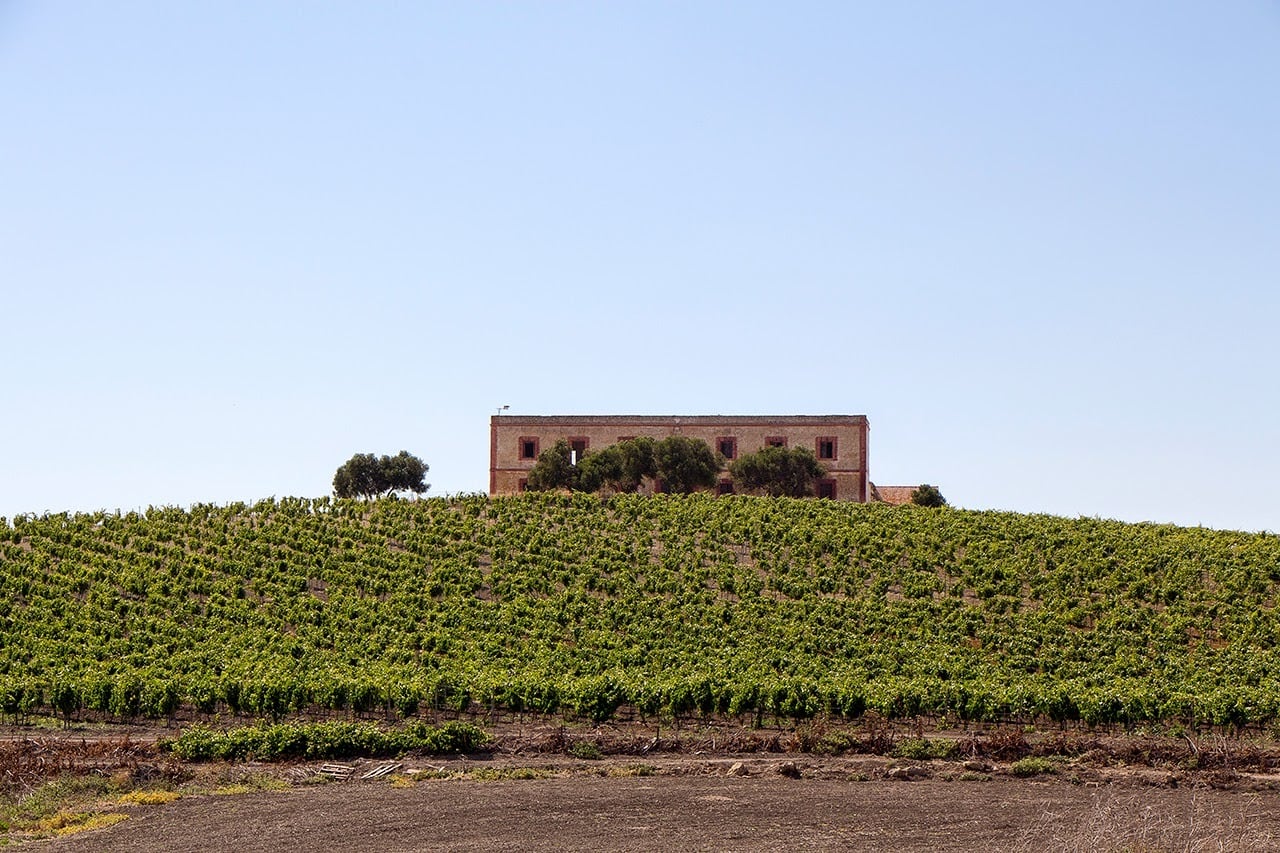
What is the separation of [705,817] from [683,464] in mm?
58278

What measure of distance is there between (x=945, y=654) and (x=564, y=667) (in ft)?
41.5

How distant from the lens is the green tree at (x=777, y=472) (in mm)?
80500

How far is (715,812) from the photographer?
2194 centimetres

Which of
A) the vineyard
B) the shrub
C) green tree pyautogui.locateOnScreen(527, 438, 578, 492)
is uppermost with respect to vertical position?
green tree pyautogui.locateOnScreen(527, 438, 578, 492)

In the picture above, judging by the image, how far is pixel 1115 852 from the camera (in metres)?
17.0

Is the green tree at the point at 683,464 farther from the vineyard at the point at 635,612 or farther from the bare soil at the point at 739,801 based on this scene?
the bare soil at the point at 739,801

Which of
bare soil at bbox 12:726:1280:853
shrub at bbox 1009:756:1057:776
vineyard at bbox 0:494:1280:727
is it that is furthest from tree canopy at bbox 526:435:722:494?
shrub at bbox 1009:756:1057:776

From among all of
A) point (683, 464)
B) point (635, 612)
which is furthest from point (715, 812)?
point (683, 464)

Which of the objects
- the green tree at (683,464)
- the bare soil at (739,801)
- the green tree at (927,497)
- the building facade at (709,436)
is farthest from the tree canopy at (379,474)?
the bare soil at (739,801)

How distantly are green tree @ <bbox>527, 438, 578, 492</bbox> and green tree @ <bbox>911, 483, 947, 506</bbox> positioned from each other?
20896 mm

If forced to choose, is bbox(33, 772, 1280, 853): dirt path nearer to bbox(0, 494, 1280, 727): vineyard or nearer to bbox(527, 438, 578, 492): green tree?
bbox(0, 494, 1280, 727): vineyard

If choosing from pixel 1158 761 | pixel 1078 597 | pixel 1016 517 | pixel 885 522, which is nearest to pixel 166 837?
pixel 1158 761

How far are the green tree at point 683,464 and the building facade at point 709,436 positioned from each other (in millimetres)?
3189

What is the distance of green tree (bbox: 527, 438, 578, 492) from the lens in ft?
263
